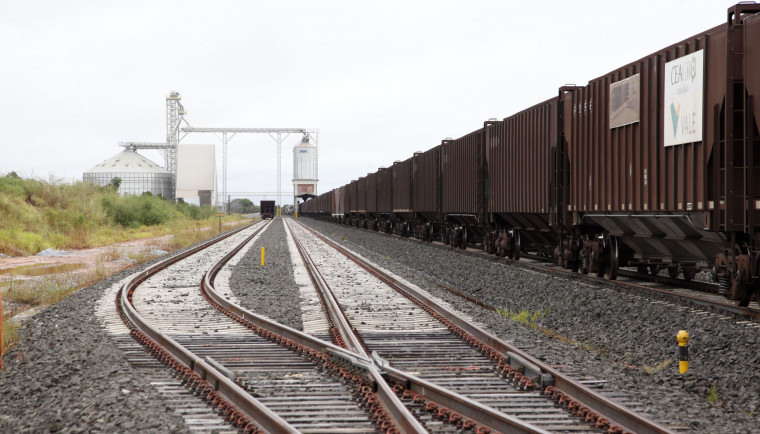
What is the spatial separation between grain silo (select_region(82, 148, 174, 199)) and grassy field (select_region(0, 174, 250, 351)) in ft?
190

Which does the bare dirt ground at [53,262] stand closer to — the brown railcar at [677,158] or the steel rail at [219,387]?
the steel rail at [219,387]

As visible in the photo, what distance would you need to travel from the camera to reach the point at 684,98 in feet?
32.8

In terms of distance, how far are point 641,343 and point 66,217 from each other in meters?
33.6

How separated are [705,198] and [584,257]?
17.0ft

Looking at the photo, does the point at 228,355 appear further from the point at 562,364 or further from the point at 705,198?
the point at 705,198

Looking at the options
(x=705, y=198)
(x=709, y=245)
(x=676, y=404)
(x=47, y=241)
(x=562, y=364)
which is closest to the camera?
(x=676, y=404)

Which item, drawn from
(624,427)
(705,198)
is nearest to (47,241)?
(705,198)

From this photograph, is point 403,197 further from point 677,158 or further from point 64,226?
point 677,158

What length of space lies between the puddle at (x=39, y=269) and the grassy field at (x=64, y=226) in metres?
0.97

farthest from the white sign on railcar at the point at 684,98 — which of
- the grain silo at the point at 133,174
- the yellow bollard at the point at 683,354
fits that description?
the grain silo at the point at 133,174

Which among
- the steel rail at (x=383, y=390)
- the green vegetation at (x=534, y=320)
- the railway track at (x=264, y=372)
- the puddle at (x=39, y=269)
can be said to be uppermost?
the steel rail at (x=383, y=390)

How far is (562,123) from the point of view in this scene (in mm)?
14961

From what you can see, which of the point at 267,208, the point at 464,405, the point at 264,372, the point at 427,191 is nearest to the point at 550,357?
the point at 464,405

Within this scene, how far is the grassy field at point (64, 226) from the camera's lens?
611 inches
